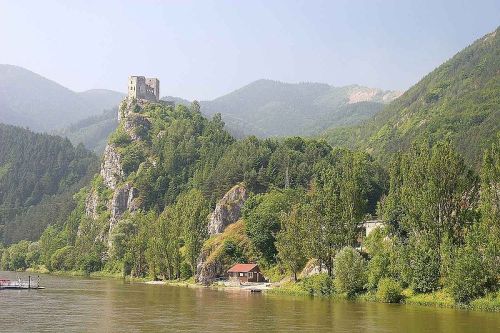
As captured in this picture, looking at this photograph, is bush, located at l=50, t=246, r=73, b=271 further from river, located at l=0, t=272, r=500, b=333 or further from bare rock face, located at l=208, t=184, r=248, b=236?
river, located at l=0, t=272, r=500, b=333

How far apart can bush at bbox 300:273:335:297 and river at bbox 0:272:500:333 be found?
13.4 feet

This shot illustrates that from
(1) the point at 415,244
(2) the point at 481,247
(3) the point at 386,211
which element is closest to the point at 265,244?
(3) the point at 386,211

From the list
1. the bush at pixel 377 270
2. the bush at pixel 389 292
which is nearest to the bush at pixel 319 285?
the bush at pixel 377 270

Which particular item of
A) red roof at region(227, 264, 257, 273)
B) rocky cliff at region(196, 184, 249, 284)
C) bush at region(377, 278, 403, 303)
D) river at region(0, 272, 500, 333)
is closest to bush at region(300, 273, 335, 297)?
river at region(0, 272, 500, 333)

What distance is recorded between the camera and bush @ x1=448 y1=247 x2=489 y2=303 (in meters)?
72.6

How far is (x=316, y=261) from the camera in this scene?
10438 centimetres

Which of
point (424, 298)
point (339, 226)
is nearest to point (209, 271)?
point (339, 226)

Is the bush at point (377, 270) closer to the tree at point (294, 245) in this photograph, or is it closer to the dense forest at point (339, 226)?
the dense forest at point (339, 226)

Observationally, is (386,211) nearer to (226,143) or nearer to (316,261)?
(316,261)

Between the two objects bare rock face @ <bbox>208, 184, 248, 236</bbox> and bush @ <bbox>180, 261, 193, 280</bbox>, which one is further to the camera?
bare rock face @ <bbox>208, 184, 248, 236</bbox>

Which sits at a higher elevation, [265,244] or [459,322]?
[265,244]

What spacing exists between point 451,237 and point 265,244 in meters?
50.2

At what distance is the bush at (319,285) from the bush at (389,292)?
11.0 metres

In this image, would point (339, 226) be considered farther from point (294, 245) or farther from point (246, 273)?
point (246, 273)
